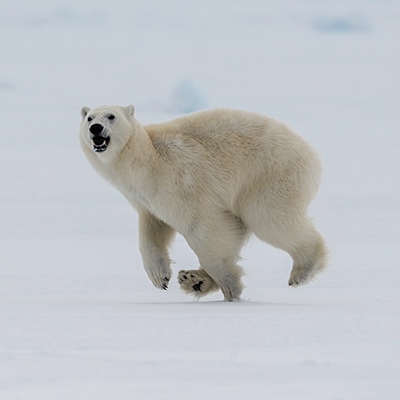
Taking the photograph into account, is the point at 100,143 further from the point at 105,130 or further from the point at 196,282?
the point at 196,282

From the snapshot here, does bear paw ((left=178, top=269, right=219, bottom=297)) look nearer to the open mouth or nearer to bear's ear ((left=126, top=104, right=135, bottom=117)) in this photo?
the open mouth

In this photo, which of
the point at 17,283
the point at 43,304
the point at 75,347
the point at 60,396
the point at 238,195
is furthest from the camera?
the point at 17,283

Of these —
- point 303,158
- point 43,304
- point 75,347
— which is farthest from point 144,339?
point 303,158

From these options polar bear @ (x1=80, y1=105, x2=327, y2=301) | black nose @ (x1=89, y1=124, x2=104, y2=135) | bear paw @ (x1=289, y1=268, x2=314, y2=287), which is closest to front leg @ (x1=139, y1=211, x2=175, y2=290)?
polar bear @ (x1=80, y1=105, x2=327, y2=301)

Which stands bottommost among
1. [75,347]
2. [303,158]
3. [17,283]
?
[75,347]

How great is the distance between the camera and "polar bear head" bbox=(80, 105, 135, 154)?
278 inches

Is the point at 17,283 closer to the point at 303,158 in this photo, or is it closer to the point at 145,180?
the point at 145,180

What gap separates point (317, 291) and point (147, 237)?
6.35 feet

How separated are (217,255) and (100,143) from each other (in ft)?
4.06

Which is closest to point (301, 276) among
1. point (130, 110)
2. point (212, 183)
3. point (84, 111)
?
point (212, 183)

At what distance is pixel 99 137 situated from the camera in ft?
23.2

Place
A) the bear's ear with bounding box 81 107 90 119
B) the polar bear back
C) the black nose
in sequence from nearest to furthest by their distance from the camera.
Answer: the black nose, the polar bear back, the bear's ear with bounding box 81 107 90 119

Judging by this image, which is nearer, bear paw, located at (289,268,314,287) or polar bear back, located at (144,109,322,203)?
polar bear back, located at (144,109,322,203)

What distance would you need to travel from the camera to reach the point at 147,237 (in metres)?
7.56
